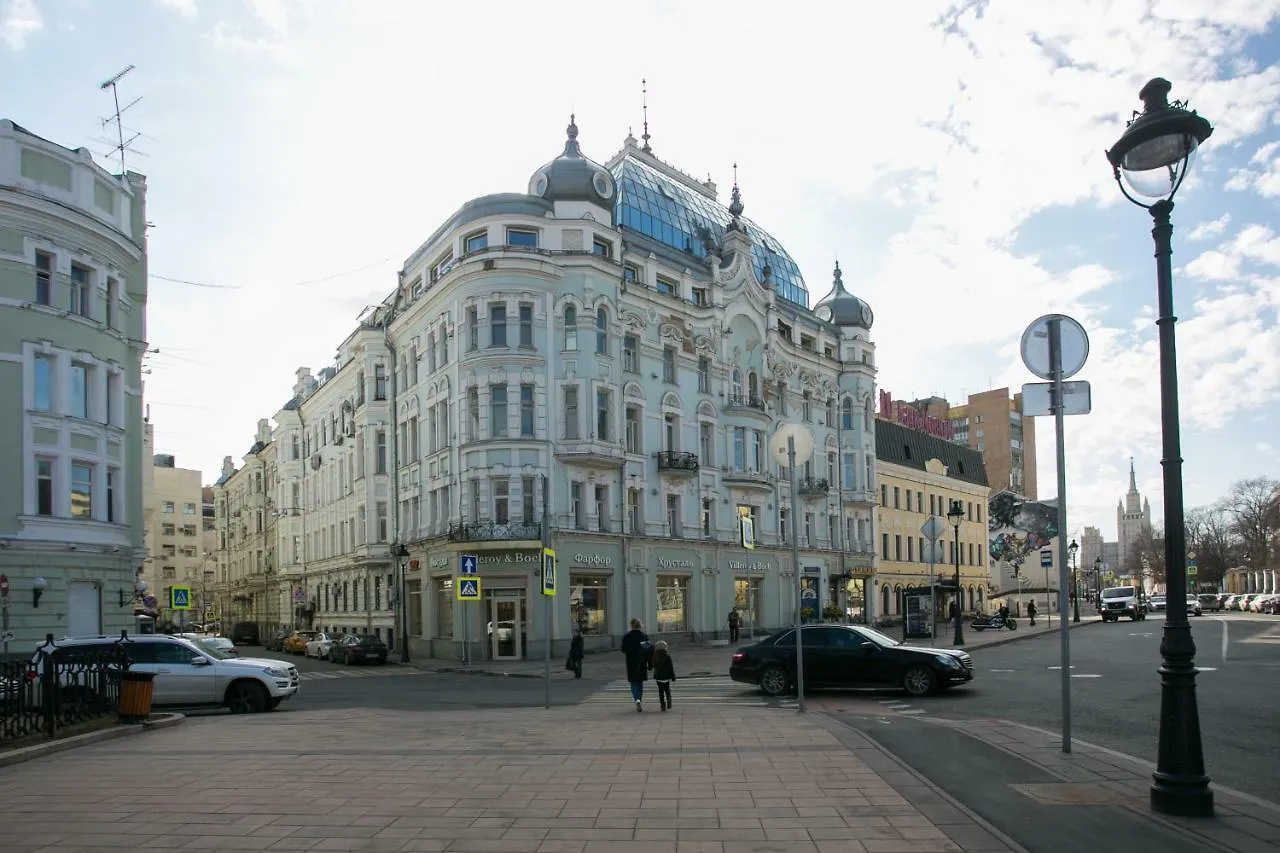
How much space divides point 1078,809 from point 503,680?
2311cm

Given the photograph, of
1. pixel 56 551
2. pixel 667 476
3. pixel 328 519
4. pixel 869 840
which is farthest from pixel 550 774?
pixel 328 519

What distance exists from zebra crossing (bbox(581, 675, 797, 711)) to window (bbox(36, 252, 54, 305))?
20080 mm

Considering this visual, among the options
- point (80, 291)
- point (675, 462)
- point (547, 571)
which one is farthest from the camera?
point (675, 462)

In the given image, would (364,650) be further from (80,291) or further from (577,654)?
(80,291)

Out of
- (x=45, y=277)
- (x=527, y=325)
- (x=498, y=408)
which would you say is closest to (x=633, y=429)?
(x=498, y=408)

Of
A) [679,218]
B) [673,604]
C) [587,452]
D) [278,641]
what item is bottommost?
[278,641]

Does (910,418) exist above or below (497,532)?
above

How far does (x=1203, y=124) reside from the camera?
8.41 meters

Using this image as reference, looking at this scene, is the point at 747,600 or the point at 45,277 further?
the point at 747,600

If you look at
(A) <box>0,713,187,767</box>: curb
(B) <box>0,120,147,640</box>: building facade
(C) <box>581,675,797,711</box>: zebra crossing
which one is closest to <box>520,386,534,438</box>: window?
(B) <box>0,120,147,640</box>: building facade

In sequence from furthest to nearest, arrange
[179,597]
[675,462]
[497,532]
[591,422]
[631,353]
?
[675,462] → [631,353] → [591,422] → [497,532] → [179,597]

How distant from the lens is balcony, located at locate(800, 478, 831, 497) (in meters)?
53.8

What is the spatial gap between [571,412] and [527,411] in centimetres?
192

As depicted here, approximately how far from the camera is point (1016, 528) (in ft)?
312
